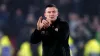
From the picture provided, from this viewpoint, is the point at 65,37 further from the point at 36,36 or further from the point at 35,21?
the point at 35,21

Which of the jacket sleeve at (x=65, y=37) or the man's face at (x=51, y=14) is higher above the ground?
the man's face at (x=51, y=14)

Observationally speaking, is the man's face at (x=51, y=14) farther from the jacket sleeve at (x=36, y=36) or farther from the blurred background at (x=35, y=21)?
the blurred background at (x=35, y=21)

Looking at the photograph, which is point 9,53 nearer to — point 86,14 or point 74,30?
point 74,30

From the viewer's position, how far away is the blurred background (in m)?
3.41

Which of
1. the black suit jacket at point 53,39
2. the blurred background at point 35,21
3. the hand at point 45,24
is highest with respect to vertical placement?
the hand at point 45,24

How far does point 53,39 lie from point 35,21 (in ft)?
6.88

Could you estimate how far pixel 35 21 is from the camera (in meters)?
3.50

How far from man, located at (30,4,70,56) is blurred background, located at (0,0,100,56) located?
6.49 feet

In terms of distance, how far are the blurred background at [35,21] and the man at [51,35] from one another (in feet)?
6.49

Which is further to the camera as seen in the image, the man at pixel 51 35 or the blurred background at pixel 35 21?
the blurred background at pixel 35 21

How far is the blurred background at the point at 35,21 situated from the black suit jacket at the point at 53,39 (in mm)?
1975

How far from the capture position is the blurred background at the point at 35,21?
341 cm

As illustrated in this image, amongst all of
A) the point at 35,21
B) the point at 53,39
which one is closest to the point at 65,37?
the point at 53,39

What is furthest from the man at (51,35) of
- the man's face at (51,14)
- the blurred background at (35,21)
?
the blurred background at (35,21)
